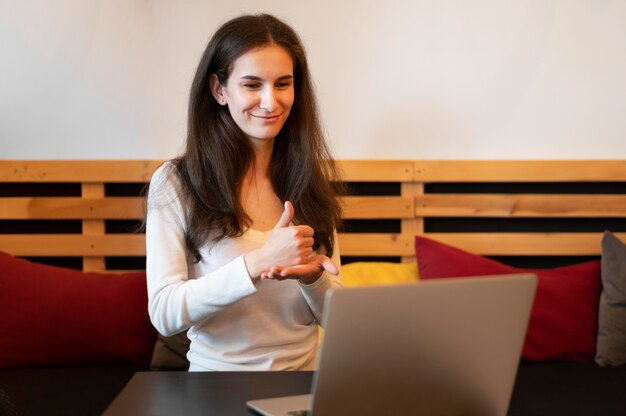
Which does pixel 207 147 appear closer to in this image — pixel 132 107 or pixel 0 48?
pixel 132 107

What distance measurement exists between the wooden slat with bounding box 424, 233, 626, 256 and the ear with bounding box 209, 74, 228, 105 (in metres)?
1.21

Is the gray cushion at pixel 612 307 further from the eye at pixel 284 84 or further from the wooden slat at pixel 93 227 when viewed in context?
the wooden slat at pixel 93 227

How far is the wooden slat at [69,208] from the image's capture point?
267cm

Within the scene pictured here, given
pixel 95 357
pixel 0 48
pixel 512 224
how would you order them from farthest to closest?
pixel 512 224 < pixel 0 48 < pixel 95 357

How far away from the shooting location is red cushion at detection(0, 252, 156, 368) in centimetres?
236

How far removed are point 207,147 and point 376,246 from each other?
1.15 metres

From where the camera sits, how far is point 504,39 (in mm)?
2754

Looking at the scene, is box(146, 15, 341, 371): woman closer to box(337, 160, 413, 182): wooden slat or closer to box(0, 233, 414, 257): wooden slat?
box(337, 160, 413, 182): wooden slat

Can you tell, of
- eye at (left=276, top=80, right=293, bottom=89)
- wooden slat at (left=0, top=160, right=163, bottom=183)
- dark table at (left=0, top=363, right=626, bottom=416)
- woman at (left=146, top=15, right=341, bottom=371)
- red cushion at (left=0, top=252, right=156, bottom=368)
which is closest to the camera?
dark table at (left=0, top=363, right=626, bottom=416)

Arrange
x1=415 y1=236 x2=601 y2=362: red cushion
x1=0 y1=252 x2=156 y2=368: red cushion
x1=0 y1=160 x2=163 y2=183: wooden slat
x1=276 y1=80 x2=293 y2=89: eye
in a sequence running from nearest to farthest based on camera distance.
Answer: x1=276 y1=80 x2=293 y2=89: eye → x1=0 y1=252 x2=156 y2=368: red cushion → x1=415 y1=236 x2=601 y2=362: red cushion → x1=0 y1=160 x2=163 y2=183: wooden slat

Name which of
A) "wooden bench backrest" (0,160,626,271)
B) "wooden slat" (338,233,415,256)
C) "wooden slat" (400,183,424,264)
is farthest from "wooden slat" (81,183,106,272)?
"wooden slat" (400,183,424,264)

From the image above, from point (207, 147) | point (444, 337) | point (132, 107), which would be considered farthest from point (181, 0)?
point (444, 337)

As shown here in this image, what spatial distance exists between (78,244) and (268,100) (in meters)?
1.31

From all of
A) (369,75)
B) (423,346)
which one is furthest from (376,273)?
(423,346)
